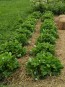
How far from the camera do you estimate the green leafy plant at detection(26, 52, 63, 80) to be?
5617 millimetres

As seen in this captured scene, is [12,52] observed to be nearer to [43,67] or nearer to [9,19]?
[43,67]

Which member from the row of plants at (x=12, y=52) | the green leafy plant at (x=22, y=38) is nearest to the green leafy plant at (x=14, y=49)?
the row of plants at (x=12, y=52)

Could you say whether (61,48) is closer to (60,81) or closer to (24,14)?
(60,81)

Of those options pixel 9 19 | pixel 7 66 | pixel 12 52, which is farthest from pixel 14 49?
pixel 9 19

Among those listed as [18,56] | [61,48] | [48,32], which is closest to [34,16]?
[48,32]

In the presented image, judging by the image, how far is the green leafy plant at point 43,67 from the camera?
18.4ft

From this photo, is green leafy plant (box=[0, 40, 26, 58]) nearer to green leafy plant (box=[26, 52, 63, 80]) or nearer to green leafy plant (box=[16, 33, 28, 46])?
green leafy plant (box=[16, 33, 28, 46])

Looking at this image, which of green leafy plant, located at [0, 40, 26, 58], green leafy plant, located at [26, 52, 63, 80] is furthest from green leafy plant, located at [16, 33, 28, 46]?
green leafy plant, located at [26, 52, 63, 80]

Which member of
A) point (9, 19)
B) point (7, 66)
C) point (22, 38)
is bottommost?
point (9, 19)

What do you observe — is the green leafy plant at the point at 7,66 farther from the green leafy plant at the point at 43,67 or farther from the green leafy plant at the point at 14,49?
the green leafy plant at the point at 14,49

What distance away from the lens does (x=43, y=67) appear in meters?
5.61

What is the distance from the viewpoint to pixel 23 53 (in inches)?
273

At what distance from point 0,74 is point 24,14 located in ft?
25.5

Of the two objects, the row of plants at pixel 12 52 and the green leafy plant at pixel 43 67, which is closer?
the green leafy plant at pixel 43 67
